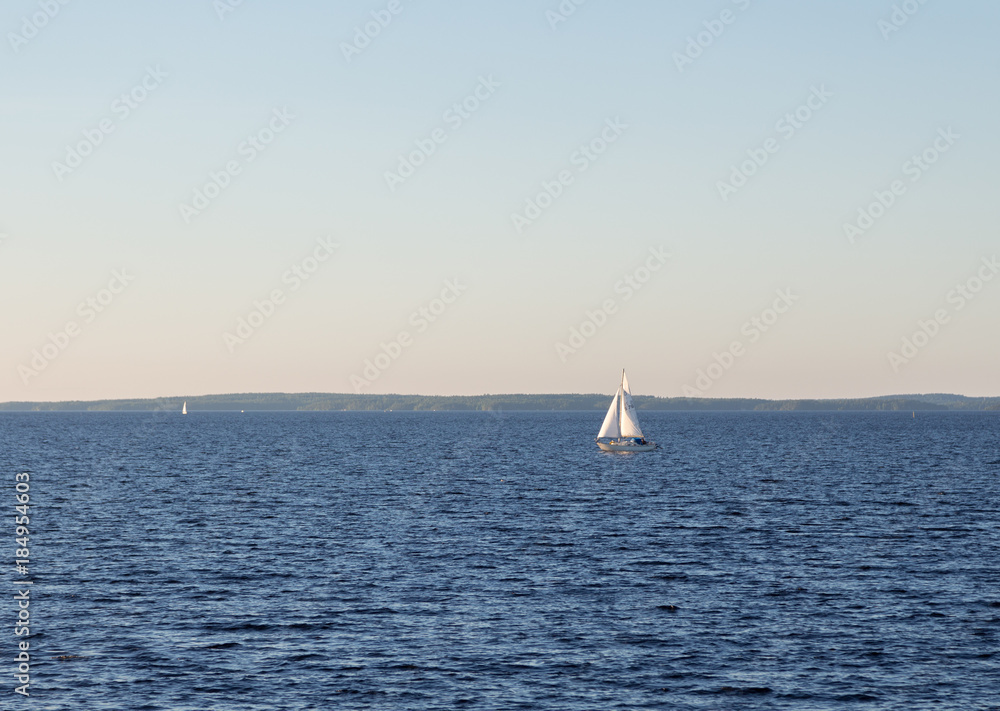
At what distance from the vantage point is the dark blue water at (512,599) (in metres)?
34.0

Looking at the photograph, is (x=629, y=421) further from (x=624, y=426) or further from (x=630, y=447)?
(x=630, y=447)

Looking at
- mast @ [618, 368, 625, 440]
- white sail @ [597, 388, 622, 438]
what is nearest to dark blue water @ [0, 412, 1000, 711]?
mast @ [618, 368, 625, 440]

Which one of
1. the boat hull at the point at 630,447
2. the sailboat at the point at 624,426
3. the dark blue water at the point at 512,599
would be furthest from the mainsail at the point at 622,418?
the dark blue water at the point at 512,599

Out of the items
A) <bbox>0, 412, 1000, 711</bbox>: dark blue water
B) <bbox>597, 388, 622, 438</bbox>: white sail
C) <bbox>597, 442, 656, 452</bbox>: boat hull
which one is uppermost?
<bbox>597, 388, 622, 438</bbox>: white sail

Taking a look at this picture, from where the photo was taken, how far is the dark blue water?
34.0 m

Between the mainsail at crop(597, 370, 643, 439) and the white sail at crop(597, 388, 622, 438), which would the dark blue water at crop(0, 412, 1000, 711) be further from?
the white sail at crop(597, 388, 622, 438)

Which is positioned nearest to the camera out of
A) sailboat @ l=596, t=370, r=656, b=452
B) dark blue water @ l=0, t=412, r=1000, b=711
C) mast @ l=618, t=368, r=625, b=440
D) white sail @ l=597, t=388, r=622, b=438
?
dark blue water @ l=0, t=412, r=1000, b=711

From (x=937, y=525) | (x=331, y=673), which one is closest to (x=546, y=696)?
(x=331, y=673)

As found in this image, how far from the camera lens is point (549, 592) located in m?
48.4

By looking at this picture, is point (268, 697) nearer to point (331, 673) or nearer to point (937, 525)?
point (331, 673)

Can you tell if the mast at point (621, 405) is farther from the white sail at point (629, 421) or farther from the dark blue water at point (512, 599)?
the dark blue water at point (512, 599)

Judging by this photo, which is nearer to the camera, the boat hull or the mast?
the mast

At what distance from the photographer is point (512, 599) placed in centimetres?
4675

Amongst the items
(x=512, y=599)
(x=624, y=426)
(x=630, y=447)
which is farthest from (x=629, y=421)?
(x=512, y=599)
